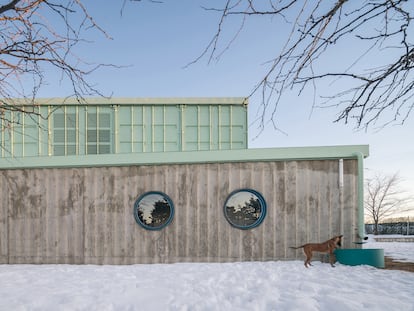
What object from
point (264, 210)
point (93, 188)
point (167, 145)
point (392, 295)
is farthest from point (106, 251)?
point (167, 145)

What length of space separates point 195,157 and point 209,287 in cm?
324

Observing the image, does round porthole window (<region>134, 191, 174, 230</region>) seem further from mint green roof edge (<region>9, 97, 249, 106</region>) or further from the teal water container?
mint green roof edge (<region>9, 97, 249, 106</region>)

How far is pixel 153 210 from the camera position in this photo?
7207 mm

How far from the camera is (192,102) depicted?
17.1m

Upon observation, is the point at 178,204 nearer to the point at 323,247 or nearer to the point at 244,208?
the point at 244,208

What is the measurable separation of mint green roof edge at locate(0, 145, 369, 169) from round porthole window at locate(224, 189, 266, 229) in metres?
0.90

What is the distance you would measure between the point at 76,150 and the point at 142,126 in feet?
14.4

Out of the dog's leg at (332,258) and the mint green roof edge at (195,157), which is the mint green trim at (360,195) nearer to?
the mint green roof edge at (195,157)

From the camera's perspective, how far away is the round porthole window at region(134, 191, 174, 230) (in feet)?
23.6

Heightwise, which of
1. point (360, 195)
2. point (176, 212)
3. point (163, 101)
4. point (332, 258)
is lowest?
point (332, 258)

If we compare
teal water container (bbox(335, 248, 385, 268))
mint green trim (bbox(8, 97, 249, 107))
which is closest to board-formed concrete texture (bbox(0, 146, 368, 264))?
teal water container (bbox(335, 248, 385, 268))

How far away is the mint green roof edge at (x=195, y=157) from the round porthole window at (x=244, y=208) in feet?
2.96

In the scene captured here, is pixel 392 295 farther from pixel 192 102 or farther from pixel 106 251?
pixel 192 102

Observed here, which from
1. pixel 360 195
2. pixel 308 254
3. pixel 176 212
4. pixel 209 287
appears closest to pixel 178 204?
pixel 176 212
